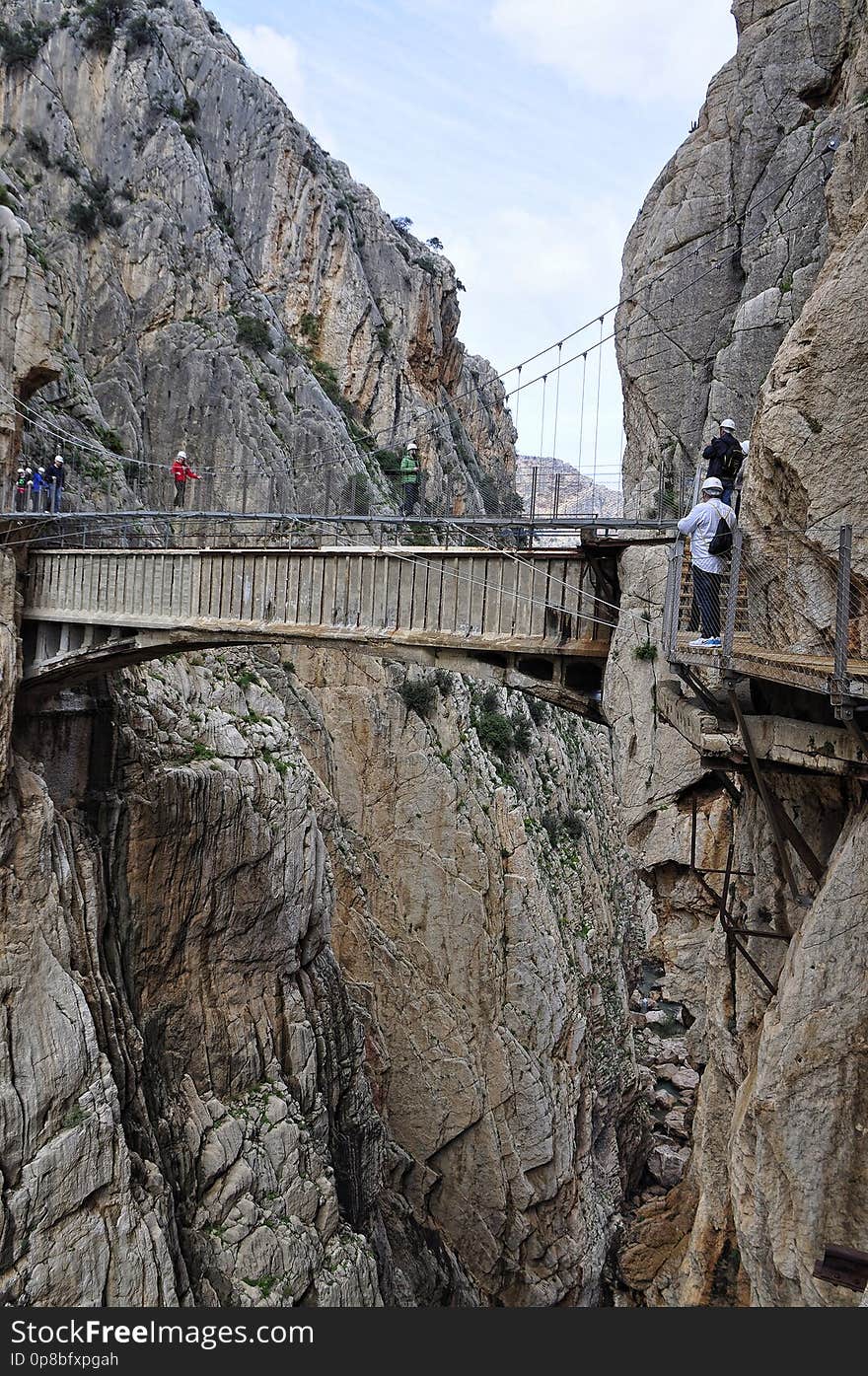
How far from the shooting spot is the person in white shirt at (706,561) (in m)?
6.48

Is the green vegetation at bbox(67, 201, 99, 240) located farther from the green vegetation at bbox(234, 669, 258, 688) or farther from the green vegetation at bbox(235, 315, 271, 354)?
the green vegetation at bbox(234, 669, 258, 688)

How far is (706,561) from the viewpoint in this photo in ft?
21.3

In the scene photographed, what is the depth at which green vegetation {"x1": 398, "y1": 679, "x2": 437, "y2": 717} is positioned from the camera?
21.8 metres

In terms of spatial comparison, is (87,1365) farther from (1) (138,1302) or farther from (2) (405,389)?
(2) (405,389)

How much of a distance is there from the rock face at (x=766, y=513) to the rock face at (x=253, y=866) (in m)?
1.80

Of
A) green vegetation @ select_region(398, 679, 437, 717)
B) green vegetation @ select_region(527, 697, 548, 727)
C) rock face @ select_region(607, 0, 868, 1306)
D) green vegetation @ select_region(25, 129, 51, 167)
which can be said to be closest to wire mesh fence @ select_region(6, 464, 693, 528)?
rock face @ select_region(607, 0, 868, 1306)

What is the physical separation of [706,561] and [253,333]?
26.2 meters

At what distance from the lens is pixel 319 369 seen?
33.9 metres

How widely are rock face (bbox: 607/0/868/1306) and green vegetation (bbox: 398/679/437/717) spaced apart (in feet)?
30.4

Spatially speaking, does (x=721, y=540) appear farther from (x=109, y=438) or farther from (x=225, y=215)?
(x=225, y=215)

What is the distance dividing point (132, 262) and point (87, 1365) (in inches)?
1130

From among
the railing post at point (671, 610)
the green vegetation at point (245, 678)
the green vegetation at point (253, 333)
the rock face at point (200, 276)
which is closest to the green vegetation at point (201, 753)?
the green vegetation at point (245, 678)

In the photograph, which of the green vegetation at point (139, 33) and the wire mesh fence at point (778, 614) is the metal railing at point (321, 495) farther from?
the green vegetation at point (139, 33)

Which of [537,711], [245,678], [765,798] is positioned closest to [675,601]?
[765,798]
